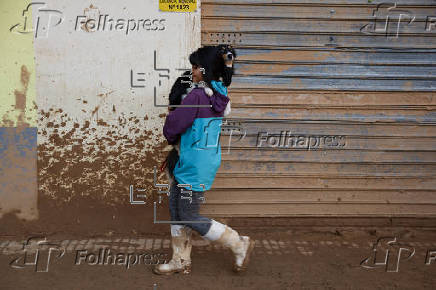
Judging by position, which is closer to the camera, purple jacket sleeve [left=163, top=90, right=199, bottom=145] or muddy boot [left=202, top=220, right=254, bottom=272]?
purple jacket sleeve [left=163, top=90, right=199, bottom=145]

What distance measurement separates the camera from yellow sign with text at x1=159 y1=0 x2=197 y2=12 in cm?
405

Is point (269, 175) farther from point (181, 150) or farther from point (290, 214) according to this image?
point (181, 150)

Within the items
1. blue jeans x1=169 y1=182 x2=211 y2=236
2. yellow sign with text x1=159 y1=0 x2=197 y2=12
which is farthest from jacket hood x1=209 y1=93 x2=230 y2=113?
yellow sign with text x1=159 y1=0 x2=197 y2=12

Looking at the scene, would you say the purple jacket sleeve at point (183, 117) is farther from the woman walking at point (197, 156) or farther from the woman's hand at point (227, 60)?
the woman's hand at point (227, 60)

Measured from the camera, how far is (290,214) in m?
4.45

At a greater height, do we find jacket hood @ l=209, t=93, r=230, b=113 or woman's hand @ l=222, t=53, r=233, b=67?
woman's hand @ l=222, t=53, r=233, b=67

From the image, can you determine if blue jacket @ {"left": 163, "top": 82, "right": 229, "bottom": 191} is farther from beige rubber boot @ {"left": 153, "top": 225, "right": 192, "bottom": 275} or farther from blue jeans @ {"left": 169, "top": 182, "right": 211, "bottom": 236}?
beige rubber boot @ {"left": 153, "top": 225, "right": 192, "bottom": 275}

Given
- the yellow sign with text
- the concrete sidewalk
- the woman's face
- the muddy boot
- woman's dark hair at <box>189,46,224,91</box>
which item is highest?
the yellow sign with text

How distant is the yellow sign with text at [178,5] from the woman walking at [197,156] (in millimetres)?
998

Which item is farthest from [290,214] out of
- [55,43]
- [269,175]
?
[55,43]

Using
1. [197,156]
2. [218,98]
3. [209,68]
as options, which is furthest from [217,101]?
[197,156]

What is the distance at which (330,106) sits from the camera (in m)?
4.32

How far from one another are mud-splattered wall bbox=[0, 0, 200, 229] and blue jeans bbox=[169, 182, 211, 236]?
35.6 inches

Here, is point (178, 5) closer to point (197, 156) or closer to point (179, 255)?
point (197, 156)
